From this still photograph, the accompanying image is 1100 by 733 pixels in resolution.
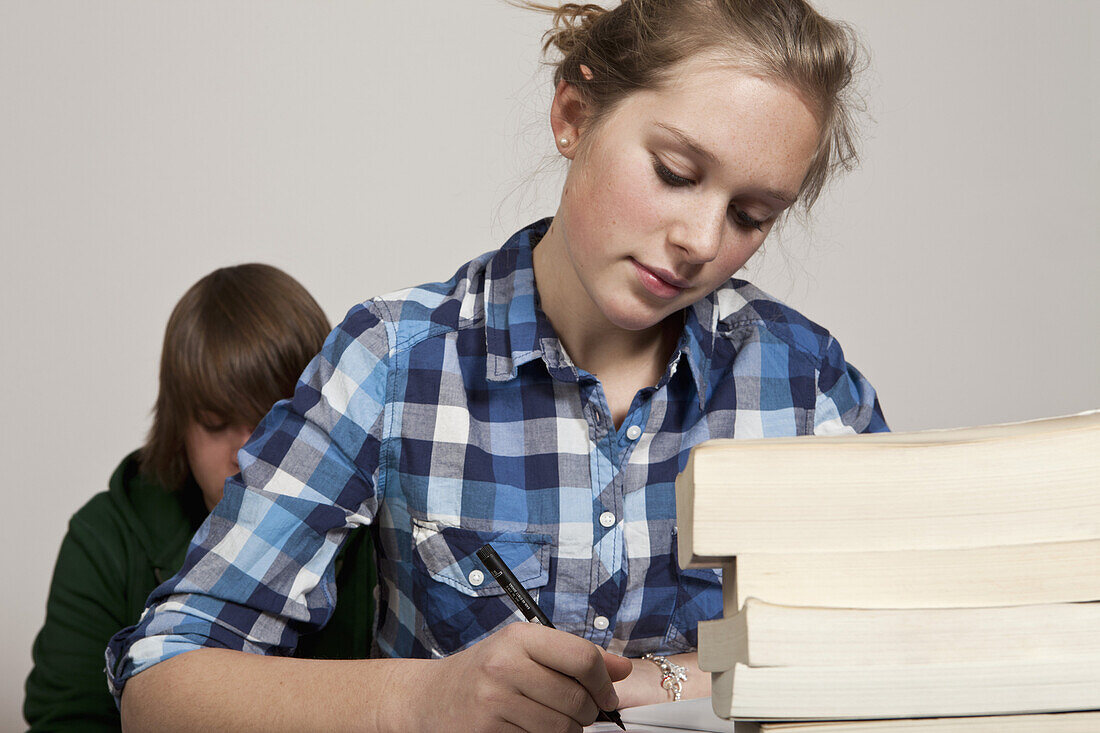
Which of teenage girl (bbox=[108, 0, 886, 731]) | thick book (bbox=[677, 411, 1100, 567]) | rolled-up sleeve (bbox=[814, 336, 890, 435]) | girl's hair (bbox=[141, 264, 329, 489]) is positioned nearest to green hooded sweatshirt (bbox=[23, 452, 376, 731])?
girl's hair (bbox=[141, 264, 329, 489])

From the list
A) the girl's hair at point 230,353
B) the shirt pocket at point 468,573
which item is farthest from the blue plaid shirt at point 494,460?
the girl's hair at point 230,353

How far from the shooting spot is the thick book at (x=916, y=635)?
0.34m

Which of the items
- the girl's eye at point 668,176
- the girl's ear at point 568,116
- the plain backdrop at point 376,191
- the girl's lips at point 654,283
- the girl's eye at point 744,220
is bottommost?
the girl's lips at point 654,283

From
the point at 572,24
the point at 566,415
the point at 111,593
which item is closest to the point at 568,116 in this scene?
the point at 572,24

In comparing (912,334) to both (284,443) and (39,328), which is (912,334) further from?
(39,328)

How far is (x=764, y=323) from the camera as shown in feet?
3.10

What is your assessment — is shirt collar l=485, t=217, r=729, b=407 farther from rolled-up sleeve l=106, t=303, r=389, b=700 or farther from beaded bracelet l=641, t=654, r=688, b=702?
beaded bracelet l=641, t=654, r=688, b=702

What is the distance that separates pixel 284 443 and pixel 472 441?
0.15 m

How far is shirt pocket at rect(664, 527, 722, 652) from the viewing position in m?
0.86

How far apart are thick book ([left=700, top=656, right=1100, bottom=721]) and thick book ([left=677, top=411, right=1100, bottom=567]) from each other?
0.04m

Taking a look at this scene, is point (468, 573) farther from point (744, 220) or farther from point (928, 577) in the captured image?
Result: point (928, 577)

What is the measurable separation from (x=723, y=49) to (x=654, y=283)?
169mm

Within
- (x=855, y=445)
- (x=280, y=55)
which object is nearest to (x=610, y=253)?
(x=855, y=445)

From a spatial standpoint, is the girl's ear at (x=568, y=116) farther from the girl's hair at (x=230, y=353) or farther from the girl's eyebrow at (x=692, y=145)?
the girl's hair at (x=230, y=353)
